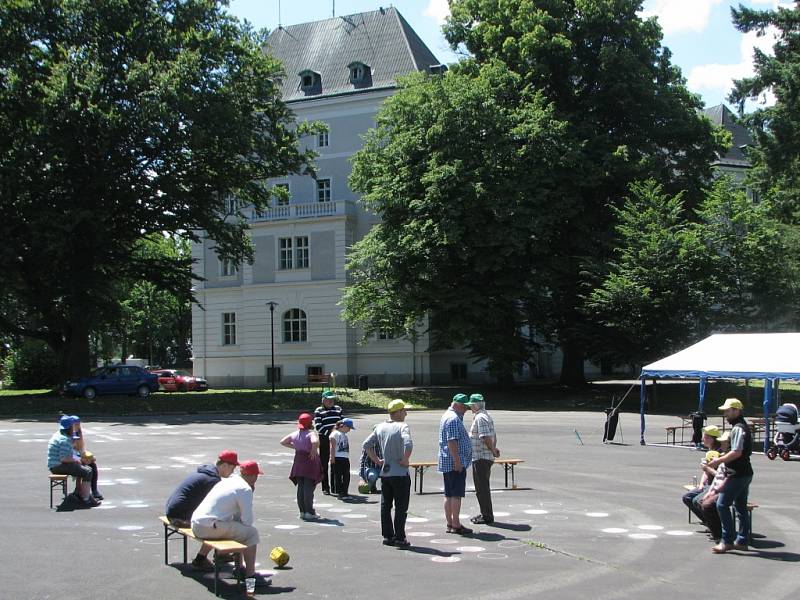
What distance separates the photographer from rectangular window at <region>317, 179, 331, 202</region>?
2157 inches

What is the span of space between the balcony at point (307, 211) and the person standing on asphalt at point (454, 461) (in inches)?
1655

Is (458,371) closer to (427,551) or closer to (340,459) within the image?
(340,459)

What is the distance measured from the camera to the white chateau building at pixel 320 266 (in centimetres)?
5222

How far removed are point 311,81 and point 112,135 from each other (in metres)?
24.7

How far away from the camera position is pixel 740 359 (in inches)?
811

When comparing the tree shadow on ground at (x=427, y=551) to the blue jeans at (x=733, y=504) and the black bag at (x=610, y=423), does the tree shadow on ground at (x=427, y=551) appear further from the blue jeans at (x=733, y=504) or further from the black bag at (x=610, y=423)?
the black bag at (x=610, y=423)

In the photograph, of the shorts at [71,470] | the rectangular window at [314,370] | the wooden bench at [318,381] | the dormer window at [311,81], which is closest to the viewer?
the shorts at [71,470]

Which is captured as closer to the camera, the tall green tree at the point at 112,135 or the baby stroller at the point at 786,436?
the baby stroller at the point at 786,436

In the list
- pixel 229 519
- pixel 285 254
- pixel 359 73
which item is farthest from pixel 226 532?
pixel 359 73

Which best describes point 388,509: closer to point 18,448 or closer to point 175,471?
point 175,471

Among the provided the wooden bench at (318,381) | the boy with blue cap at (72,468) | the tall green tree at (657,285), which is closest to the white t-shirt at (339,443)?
the boy with blue cap at (72,468)

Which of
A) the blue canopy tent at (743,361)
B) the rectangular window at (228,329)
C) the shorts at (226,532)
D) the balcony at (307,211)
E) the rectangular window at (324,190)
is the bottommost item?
the shorts at (226,532)

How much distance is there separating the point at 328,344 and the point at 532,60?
2181cm

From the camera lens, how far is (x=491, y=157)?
37.3 metres
